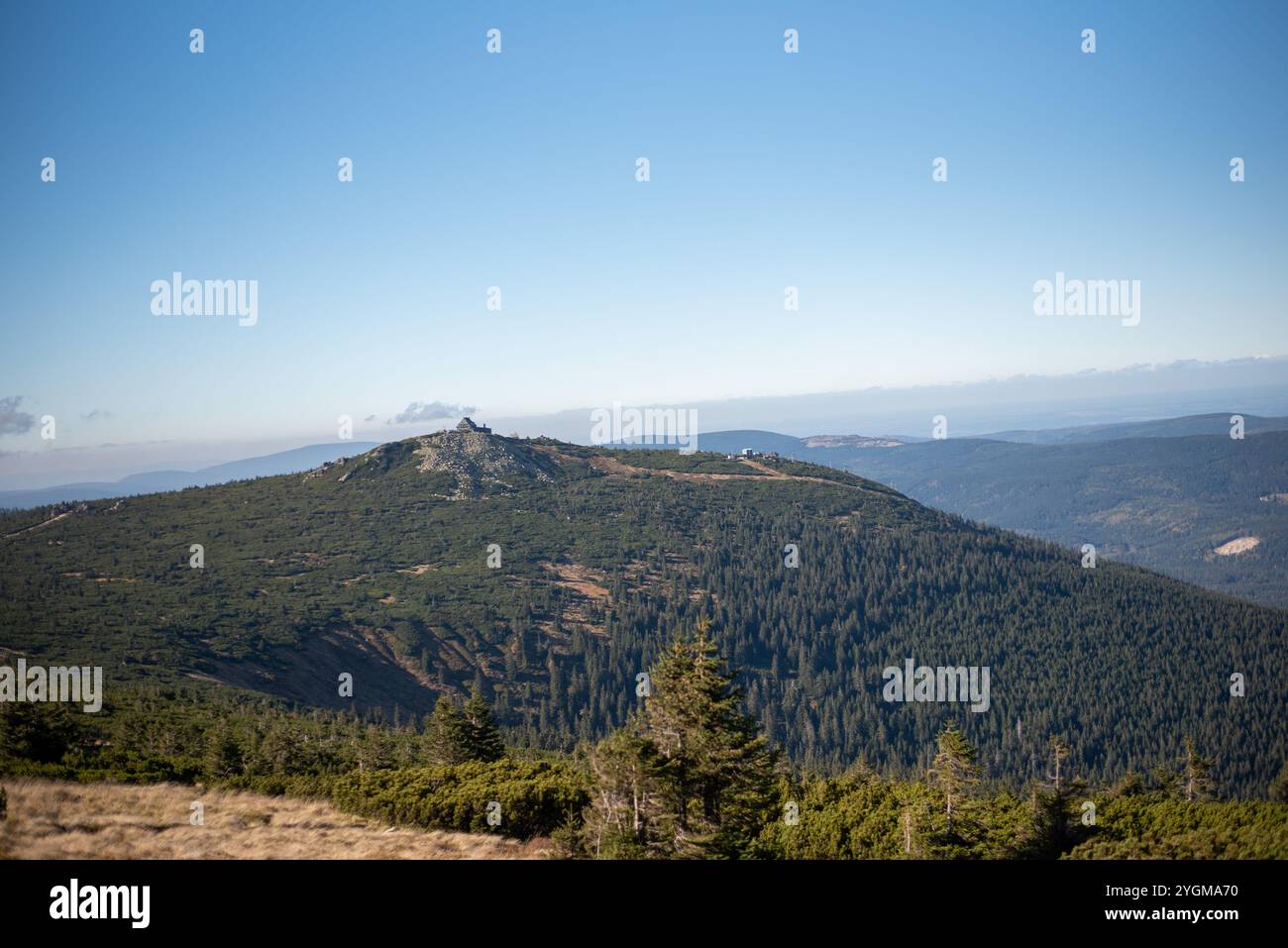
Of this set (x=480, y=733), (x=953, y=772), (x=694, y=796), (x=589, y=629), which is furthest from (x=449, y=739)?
(x=589, y=629)

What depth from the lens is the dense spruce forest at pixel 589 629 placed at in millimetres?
104250

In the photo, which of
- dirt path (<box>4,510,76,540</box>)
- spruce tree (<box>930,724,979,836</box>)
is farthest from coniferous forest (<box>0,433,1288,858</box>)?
dirt path (<box>4,510,76,540</box>)

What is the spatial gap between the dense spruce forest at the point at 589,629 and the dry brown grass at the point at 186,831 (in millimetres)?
48654

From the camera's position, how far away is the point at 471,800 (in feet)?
76.8

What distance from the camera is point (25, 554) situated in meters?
137

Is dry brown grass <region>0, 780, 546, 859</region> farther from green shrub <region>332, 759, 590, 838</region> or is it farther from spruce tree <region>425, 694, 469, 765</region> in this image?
spruce tree <region>425, 694, 469, 765</region>

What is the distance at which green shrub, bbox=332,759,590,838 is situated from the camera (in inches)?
890

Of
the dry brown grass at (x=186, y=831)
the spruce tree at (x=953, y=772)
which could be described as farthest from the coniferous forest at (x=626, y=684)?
the dry brown grass at (x=186, y=831)

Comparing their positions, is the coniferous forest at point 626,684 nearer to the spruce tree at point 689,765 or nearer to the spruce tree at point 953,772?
the spruce tree at point 689,765

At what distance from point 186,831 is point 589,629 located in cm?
13166
